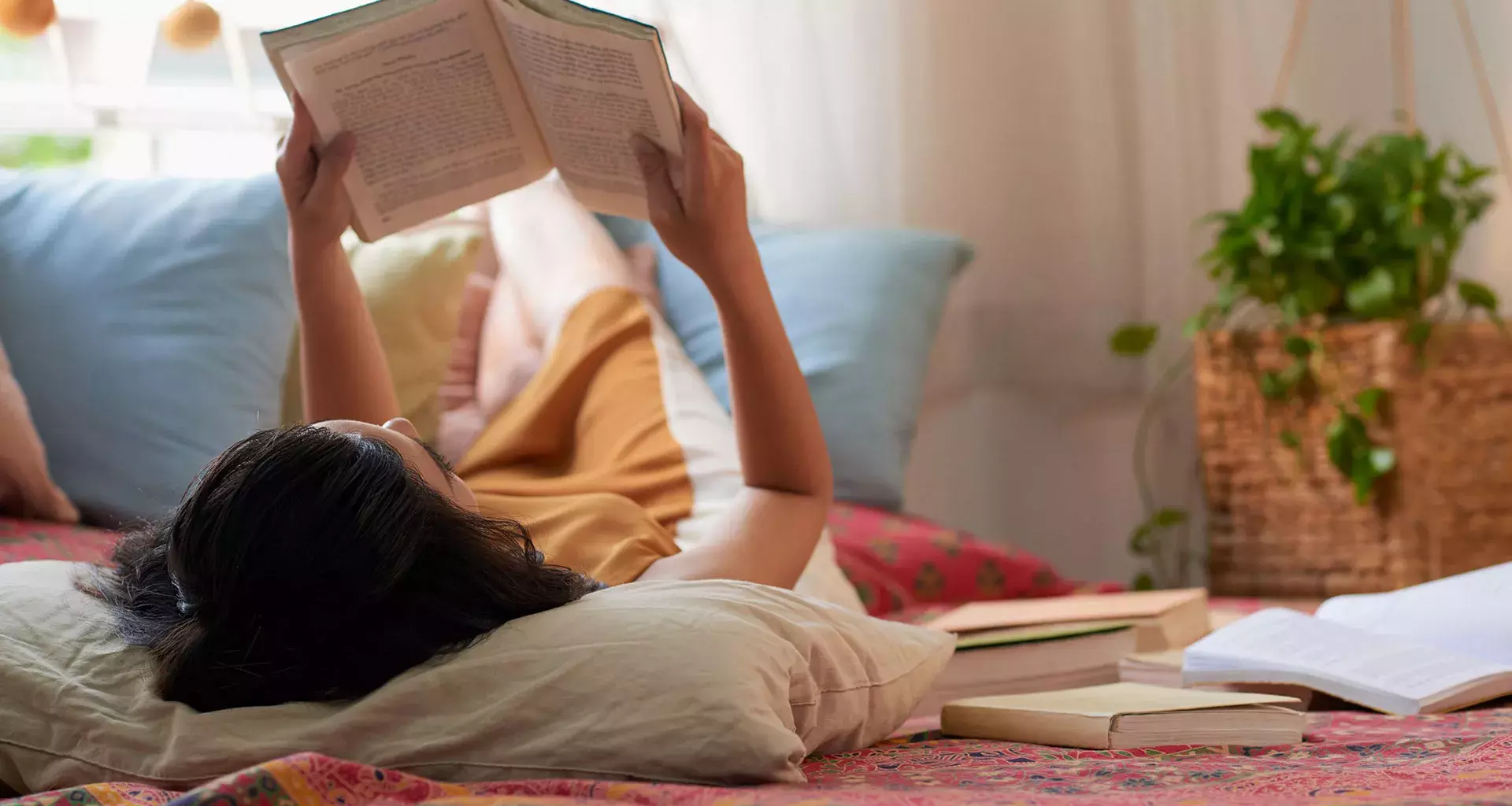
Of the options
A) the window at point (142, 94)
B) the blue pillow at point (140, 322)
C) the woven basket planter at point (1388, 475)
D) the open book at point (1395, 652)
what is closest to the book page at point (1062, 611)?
the open book at point (1395, 652)

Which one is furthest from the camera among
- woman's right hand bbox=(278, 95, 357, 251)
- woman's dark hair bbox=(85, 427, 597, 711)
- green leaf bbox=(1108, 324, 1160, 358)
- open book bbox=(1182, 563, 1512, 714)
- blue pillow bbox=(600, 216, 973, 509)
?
green leaf bbox=(1108, 324, 1160, 358)

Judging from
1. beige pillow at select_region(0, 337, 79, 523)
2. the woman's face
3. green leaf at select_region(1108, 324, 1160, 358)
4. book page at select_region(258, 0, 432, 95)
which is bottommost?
green leaf at select_region(1108, 324, 1160, 358)

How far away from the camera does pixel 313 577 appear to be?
27.9 inches

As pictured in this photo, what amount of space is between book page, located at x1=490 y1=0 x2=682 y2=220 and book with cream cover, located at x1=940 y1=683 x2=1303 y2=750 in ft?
1.66

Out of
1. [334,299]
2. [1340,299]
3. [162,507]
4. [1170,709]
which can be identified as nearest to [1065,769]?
[1170,709]

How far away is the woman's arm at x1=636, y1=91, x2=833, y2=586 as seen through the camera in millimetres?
1092

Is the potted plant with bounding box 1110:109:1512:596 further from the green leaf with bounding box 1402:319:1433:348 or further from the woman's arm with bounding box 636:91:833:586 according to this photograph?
the woman's arm with bounding box 636:91:833:586

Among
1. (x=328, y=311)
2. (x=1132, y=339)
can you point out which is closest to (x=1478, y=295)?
(x=1132, y=339)

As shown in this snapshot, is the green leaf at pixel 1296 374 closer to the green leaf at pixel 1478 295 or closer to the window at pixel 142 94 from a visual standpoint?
the green leaf at pixel 1478 295

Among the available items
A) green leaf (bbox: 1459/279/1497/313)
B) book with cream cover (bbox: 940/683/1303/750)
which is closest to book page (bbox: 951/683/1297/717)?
book with cream cover (bbox: 940/683/1303/750)

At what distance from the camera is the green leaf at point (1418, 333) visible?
1.86m

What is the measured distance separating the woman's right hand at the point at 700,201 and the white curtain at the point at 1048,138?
45.1 inches

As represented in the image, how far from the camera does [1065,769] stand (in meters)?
0.77

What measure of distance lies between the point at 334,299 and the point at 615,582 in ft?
1.28
